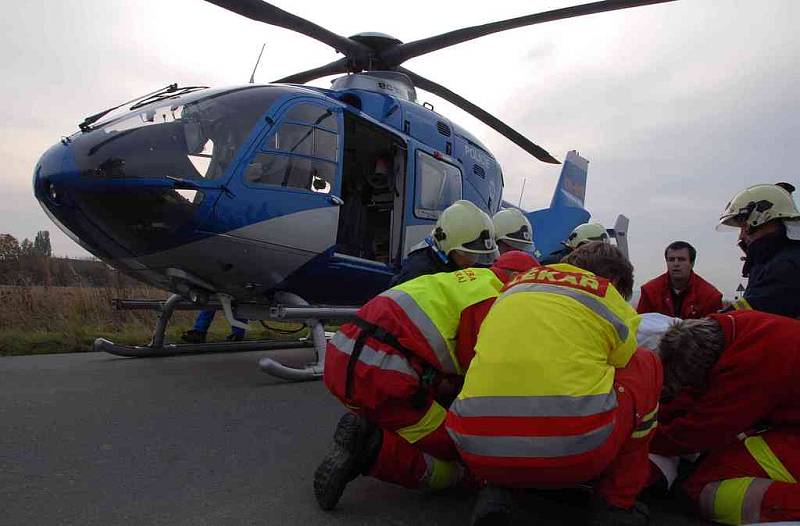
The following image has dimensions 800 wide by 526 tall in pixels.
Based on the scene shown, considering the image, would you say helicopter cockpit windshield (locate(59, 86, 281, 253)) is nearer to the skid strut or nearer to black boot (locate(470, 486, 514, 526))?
the skid strut

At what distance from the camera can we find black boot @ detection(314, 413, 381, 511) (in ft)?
7.65

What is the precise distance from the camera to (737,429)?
7.80ft

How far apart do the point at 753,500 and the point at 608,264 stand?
105cm

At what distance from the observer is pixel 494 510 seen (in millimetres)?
1913

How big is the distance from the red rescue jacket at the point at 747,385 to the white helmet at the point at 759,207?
117cm

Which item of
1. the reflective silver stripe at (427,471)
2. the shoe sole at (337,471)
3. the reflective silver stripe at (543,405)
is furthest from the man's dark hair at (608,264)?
the shoe sole at (337,471)

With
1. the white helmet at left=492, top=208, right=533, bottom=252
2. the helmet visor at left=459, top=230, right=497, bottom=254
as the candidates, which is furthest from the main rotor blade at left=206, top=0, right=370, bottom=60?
the helmet visor at left=459, top=230, right=497, bottom=254

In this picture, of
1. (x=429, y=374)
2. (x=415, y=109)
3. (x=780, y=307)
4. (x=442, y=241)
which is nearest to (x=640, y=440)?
(x=429, y=374)

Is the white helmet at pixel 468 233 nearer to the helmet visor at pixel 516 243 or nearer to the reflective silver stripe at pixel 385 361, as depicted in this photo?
the helmet visor at pixel 516 243

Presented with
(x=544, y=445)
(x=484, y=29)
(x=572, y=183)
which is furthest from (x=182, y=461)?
(x=572, y=183)

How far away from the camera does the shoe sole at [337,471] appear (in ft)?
7.64

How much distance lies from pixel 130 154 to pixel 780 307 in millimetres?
4431

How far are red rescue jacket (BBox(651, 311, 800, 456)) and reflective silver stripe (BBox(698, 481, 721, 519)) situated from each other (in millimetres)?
160

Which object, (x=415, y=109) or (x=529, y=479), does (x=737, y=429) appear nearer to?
(x=529, y=479)
